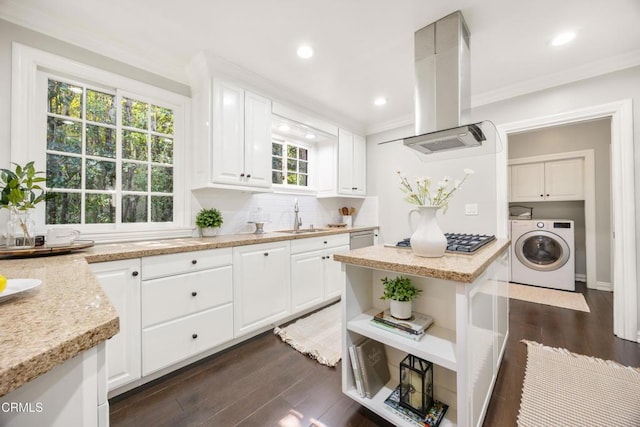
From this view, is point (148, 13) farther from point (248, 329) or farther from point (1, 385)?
point (248, 329)

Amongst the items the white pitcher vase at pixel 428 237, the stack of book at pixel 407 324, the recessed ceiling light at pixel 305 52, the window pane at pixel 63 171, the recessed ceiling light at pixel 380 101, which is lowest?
the stack of book at pixel 407 324

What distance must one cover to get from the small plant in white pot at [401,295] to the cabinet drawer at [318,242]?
1.37m

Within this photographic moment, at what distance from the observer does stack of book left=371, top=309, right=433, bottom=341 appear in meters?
1.25

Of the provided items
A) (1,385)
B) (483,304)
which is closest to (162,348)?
(1,385)

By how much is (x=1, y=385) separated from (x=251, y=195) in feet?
8.58

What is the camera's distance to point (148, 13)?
67.6 inches

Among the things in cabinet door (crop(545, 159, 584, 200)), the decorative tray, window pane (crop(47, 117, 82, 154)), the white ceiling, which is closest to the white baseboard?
cabinet door (crop(545, 159, 584, 200))

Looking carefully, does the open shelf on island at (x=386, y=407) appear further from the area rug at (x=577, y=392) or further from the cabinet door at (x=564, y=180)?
the cabinet door at (x=564, y=180)

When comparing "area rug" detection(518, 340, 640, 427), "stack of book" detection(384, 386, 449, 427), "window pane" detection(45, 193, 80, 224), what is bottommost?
"area rug" detection(518, 340, 640, 427)

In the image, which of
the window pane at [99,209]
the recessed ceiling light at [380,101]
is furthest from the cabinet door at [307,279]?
the recessed ceiling light at [380,101]

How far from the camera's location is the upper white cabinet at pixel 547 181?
3943 mm

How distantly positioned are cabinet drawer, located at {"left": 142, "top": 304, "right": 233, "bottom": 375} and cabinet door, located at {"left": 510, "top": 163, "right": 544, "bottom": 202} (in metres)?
4.89

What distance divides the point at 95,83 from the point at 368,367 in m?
2.84

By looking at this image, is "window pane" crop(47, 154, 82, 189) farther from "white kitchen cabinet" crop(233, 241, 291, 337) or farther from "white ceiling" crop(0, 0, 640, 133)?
"white kitchen cabinet" crop(233, 241, 291, 337)
